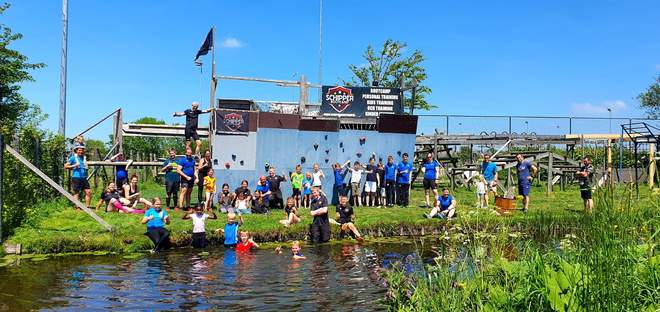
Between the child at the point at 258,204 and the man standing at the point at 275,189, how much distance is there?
0.84m

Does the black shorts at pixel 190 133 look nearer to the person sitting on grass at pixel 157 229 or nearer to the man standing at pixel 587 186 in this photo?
the person sitting on grass at pixel 157 229

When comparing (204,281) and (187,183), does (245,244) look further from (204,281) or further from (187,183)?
(187,183)

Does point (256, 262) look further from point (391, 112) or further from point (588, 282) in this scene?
point (391, 112)

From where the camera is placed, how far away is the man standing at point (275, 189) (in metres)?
18.6

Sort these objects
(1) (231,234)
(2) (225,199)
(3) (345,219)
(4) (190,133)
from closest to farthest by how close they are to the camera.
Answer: (1) (231,234), (3) (345,219), (2) (225,199), (4) (190,133)

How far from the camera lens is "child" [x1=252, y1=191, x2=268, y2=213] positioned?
17484mm

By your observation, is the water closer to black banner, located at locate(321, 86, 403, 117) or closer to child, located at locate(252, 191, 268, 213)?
child, located at locate(252, 191, 268, 213)

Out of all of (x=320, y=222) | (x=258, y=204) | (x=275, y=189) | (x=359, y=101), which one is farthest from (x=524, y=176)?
(x=258, y=204)

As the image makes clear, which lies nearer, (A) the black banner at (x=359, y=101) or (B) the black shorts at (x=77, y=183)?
(B) the black shorts at (x=77, y=183)

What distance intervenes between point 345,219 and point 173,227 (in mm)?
4673

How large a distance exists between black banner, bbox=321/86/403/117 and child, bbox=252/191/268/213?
490 centimetres

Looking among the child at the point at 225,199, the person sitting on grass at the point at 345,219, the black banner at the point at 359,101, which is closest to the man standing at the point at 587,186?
the person sitting on grass at the point at 345,219

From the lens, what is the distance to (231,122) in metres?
19.5

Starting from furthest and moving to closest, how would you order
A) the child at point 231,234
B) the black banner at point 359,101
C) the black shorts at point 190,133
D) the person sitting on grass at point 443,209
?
the black banner at point 359,101, the black shorts at point 190,133, the person sitting on grass at point 443,209, the child at point 231,234
